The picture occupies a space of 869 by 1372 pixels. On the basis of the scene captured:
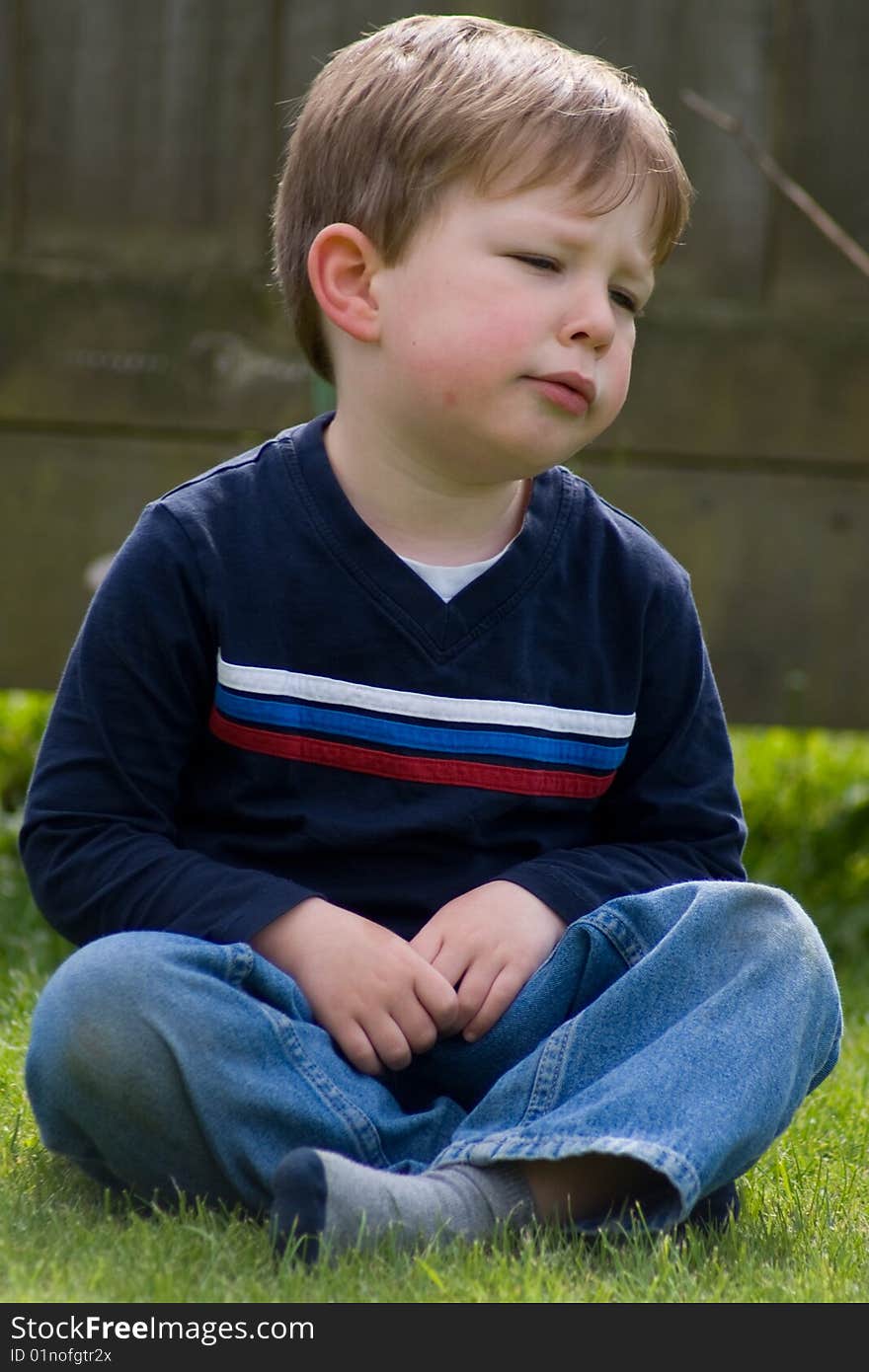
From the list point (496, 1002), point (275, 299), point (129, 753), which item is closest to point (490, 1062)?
point (496, 1002)

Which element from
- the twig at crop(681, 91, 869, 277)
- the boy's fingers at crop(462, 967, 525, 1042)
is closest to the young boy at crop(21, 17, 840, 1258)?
the boy's fingers at crop(462, 967, 525, 1042)

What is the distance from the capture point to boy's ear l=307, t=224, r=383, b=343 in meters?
2.02

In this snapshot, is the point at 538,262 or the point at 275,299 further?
the point at 275,299

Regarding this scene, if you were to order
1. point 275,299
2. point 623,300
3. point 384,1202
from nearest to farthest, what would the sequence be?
1. point 384,1202
2. point 623,300
3. point 275,299

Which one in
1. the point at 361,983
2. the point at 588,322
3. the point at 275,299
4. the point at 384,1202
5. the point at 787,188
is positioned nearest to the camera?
the point at 384,1202

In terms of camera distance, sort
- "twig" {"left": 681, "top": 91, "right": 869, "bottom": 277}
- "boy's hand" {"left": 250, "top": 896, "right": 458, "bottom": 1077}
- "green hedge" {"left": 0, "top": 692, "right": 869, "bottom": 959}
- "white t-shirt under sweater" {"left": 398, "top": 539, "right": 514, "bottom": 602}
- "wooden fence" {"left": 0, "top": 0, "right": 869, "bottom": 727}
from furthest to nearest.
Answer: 1. "green hedge" {"left": 0, "top": 692, "right": 869, "bottom": 959}
2. "wooden fence" {"left": 0, "top": 0, "right": 869, "bottom": 727}
3. "twig" {"left": 681, "top": 91, "right": 869, "bottom": 277}
4. "white t-shirt under sweater" {"left": 398, "top": 539, "right": 514, "bottom": 602}
5. "boy's hand" {"left": 250, "top": 896, "right": 458, "bottom": 1077}

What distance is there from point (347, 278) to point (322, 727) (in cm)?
52

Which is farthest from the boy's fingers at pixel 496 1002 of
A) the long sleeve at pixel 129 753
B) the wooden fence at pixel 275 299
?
the wooden fence at pixel 275 299

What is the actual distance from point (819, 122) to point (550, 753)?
6.10ft

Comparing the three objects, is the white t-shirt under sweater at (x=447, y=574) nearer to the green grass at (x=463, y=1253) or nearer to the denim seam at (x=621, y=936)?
the denim seam at (x=621, y=936)

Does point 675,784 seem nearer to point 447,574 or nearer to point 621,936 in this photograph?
point 621,936

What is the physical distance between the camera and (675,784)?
207cm

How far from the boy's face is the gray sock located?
77 cm

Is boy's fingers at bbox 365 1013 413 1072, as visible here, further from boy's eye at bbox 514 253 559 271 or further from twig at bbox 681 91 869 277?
twig at bbox 681 91 869 277
